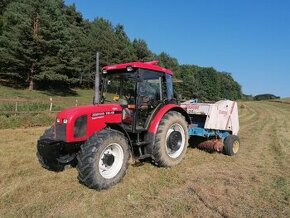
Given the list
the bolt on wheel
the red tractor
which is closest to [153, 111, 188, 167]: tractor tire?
the red tractor

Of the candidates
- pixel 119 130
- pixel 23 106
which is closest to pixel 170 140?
pixel 119 130

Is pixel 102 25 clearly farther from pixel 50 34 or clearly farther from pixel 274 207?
pixel 274 207

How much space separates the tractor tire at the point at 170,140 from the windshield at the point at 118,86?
94 cm

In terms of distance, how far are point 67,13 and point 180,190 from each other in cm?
4857

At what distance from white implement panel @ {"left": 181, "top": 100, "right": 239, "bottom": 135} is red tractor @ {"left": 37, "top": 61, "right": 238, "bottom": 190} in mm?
1182

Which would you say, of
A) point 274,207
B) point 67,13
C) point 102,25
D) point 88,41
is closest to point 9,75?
point 88,41

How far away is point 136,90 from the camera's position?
7246 millimetres

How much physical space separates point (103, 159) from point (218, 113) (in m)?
4.63

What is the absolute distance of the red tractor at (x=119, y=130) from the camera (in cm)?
618

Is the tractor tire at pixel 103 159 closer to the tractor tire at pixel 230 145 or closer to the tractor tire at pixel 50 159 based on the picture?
the tractor tire at pixel 50 159

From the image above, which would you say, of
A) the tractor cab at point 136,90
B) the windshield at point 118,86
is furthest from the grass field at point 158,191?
the windshield at point 118,86

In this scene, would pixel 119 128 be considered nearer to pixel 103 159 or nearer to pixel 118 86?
pixel 103 159

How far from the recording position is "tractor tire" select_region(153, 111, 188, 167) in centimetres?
744

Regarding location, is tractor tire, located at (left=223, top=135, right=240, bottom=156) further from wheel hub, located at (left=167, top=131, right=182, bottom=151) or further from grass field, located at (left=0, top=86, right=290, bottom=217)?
wheel hub, located at (left=167, top=131, right=182, bottom=151)
